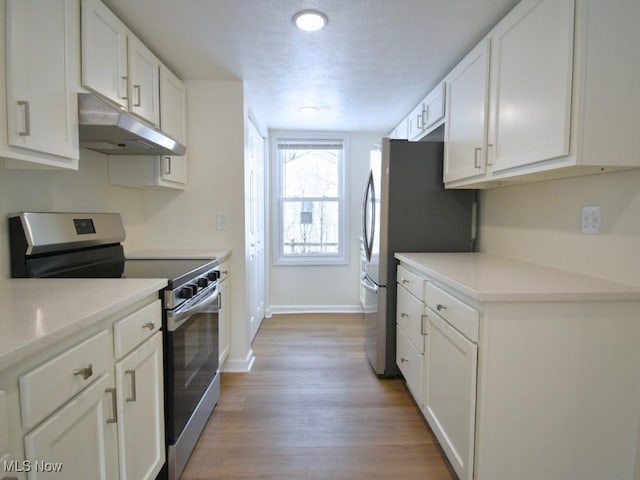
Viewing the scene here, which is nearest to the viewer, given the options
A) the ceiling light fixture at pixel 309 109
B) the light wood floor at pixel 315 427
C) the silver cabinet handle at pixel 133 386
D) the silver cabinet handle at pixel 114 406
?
the silver cabinet handle at pixel 114 406

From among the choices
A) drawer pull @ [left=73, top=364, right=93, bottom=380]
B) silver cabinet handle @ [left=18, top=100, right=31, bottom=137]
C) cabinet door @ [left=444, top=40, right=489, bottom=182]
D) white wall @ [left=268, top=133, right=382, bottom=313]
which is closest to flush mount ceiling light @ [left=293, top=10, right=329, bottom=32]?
cabinet door @ [left=444, top=40, right=489, bottom=182]

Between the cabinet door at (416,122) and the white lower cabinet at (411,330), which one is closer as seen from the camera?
the white lower cabinet at (411,330)

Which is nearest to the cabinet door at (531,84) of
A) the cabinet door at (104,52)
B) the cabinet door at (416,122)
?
the cabinet door at (416,122)

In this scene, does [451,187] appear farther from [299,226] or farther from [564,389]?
[299,226]

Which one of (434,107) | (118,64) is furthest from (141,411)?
(434,107)

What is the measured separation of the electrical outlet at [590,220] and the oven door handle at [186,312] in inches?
72.6

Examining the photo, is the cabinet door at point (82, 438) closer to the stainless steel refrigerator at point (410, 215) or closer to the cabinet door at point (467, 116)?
the stainless steel refrigerator at point (410, 215)

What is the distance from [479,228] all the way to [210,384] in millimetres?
2076

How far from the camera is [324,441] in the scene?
71.9 inches

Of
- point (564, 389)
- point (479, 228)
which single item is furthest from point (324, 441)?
point (479, 228)

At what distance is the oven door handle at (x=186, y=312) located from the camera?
57.4 inches

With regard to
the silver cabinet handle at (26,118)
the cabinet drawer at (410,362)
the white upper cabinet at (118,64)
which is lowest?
the cabinet drawer at (410,362)

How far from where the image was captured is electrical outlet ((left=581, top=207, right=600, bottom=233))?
148 centimetres

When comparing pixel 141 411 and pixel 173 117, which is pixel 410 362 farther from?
pixel 173 117
